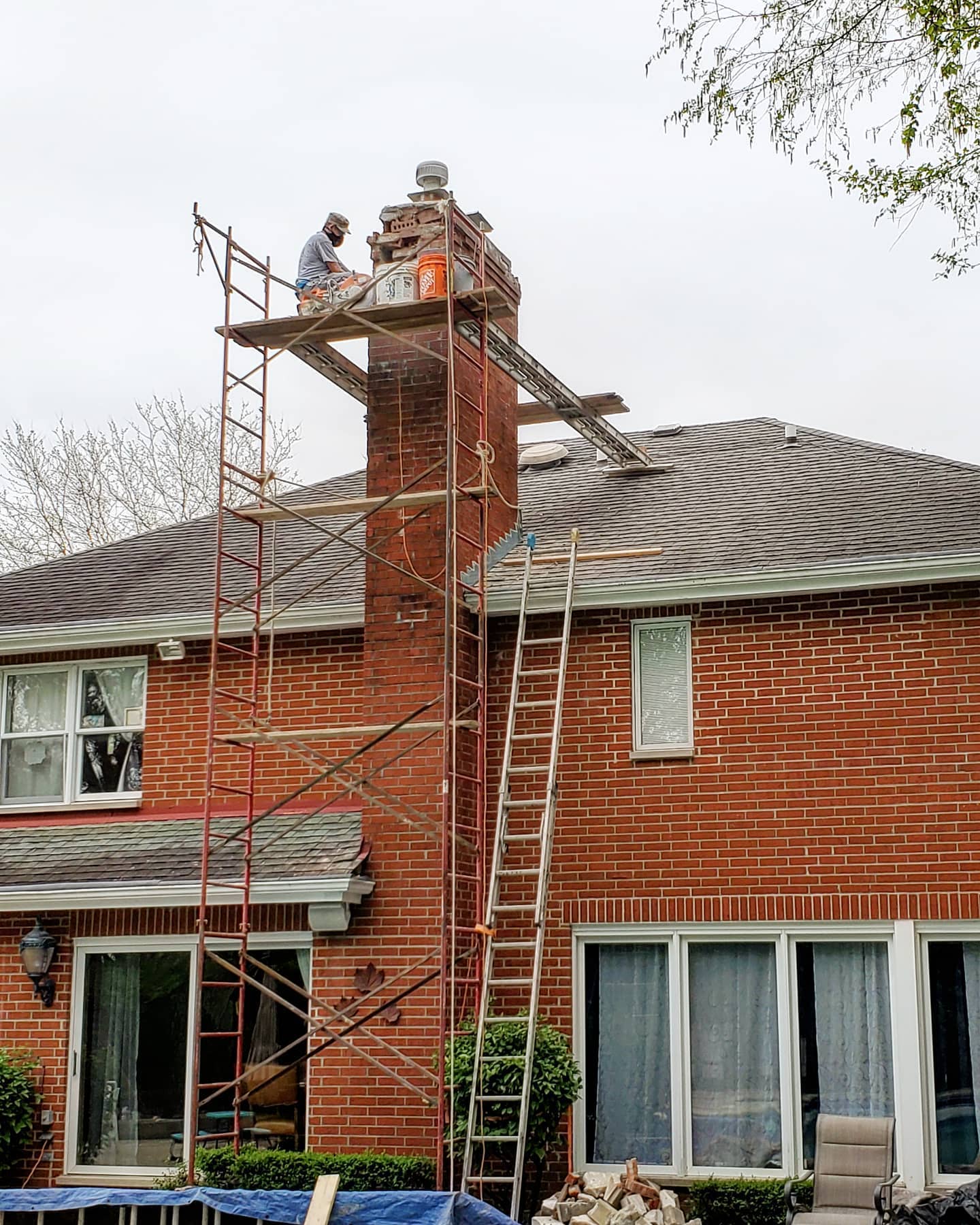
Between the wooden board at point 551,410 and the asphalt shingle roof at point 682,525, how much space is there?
2.43 ft

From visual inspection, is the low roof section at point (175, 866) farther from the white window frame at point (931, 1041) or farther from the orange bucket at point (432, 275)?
the orange bucket at point (432, 275)

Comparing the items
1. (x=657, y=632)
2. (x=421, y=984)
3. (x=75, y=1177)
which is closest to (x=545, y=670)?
(x=657, y=632)

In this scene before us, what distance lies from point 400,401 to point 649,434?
13.8 ft

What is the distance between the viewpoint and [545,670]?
13.8 meters

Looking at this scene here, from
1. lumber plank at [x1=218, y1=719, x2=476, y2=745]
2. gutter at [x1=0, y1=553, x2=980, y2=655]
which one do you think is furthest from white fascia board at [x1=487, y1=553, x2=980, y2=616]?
lumber plank at [x1=218, y1=719, x2=476, y2=745]

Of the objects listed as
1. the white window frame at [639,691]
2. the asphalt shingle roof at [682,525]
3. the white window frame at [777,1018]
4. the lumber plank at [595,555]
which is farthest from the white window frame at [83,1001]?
the lumber plank at [595,555]

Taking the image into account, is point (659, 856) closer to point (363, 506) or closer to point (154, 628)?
point (363, 506)

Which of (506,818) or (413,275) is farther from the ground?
(413,275)

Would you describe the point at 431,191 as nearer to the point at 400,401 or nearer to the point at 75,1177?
the point at 400,401

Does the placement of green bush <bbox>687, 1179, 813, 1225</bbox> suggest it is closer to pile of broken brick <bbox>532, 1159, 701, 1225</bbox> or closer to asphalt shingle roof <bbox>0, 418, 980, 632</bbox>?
pile of broken brick <bbox>532, 1159, 701, 1225</bbox>

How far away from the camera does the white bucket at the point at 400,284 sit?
1439cm

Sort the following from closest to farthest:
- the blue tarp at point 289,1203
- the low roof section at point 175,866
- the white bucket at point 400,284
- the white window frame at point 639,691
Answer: the blue tarp at point 289,1203 < the low roof section at point 175,866 < the white window frame at point 639,691 < the white bucket at point 400,284

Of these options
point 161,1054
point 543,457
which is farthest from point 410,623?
point 543,457

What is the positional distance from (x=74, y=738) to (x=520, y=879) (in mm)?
4519
